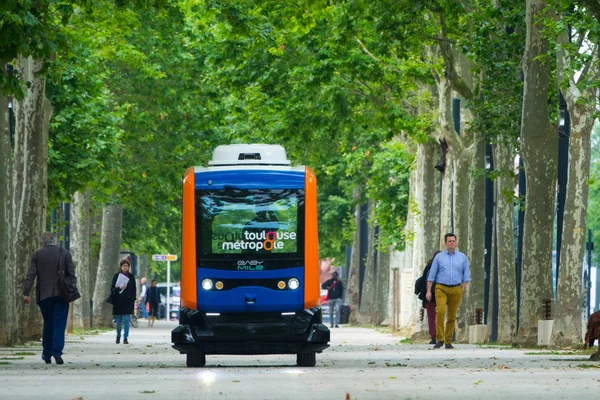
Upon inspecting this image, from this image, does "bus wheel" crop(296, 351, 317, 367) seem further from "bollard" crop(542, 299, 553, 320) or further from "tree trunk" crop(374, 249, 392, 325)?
"tree trunk" crop(374, 249, 392, 325)

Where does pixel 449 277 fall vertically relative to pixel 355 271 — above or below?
above

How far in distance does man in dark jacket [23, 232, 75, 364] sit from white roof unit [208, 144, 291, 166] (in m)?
2.42

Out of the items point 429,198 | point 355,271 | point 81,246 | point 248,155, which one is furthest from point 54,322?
point 355,271

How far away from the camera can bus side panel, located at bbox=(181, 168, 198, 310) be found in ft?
71.1

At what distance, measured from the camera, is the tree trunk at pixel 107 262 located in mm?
55094

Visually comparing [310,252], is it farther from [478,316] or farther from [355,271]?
[355,271]

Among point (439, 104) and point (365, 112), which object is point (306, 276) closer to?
point (439, 104)

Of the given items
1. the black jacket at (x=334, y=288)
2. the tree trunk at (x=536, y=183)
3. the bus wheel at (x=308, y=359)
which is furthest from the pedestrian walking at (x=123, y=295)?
the black jacket at (x=334, y=288)

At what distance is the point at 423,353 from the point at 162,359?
4408 millimetres

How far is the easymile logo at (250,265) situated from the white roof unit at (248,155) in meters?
1.52

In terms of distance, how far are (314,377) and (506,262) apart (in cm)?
1518

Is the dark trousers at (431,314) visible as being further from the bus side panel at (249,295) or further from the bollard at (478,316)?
the bus side panel at (249,295)

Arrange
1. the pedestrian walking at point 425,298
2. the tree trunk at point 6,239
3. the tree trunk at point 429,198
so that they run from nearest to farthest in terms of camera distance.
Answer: the tree trunk at point 6,239
the pedestrian walking at point 425,298
the tree trunk at point 429,198

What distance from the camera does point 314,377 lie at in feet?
59.9
